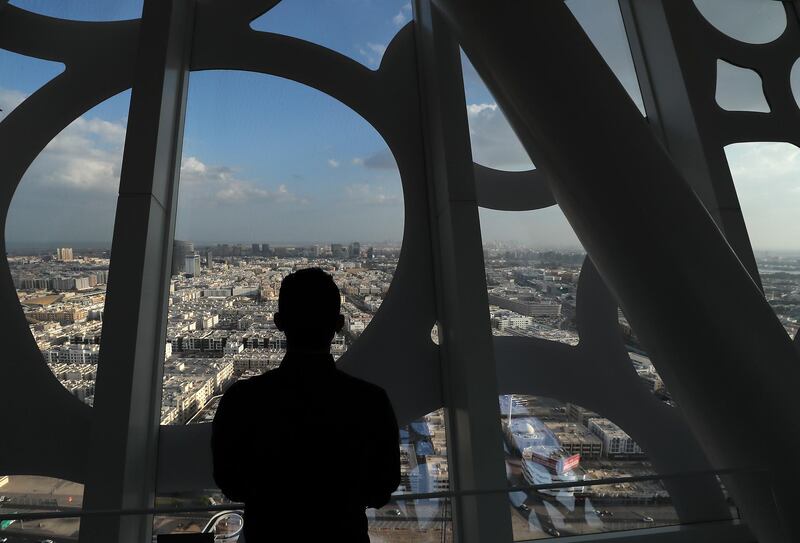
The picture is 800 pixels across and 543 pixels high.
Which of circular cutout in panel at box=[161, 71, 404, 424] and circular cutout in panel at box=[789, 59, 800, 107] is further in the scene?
circular cutout in panel at box=[789, 59, 800, 107]

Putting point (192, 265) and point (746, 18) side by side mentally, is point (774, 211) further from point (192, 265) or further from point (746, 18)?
point (192, 265)

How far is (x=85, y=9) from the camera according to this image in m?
3.79

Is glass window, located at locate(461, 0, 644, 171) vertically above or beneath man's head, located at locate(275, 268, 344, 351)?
above

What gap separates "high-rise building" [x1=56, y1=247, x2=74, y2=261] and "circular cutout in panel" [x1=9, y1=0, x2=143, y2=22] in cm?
190

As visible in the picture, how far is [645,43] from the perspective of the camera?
4371mm

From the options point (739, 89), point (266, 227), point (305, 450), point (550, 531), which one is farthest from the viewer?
point (739, 89)

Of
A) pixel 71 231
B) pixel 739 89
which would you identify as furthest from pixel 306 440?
pixel 739 89

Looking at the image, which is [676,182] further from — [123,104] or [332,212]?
[123,104]

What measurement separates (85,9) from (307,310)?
4446 mm

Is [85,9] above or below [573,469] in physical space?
above

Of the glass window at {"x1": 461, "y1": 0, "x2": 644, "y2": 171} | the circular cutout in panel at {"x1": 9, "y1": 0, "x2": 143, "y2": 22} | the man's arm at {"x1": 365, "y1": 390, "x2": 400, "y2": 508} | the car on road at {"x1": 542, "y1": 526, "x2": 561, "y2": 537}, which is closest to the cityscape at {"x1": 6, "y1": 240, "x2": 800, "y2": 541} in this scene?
the car on road at {"x1": 542, "y1": 526, "x2": 561, "y2": 537}

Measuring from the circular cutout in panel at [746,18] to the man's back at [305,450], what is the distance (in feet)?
17.6

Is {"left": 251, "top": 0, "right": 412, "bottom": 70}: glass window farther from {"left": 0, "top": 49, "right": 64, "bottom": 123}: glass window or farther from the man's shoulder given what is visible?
the man's shoulder

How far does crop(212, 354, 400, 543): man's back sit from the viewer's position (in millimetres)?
784
